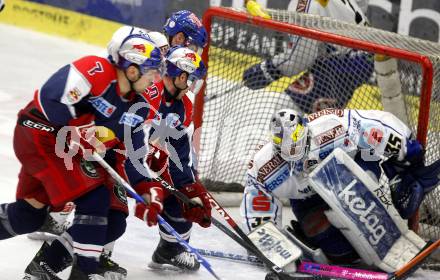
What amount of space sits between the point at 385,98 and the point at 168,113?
1242 millimetres

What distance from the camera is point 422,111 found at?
15.0 feet

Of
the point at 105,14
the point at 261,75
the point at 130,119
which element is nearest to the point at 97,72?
the point at 130,119

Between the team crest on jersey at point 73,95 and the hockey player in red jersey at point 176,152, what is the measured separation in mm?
498

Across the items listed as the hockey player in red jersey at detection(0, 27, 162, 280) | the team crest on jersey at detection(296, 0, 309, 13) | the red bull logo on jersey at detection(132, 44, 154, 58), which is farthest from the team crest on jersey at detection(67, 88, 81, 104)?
the team crest on jersey at detection(296, 0, 309, 13)

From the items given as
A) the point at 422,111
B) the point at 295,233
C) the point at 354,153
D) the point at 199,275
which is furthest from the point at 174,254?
the point at 422,111

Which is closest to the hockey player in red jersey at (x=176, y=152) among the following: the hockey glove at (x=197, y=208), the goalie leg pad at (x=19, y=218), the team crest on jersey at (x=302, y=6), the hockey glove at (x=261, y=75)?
the hockey glove at (x=197, y=208)

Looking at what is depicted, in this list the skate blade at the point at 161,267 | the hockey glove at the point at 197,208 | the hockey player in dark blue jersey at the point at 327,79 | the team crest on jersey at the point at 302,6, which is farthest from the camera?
the team crest on jersey at the point at 302,6

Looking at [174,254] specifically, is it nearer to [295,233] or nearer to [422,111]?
[295,233]

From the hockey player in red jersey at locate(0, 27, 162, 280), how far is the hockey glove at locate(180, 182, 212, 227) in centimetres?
42

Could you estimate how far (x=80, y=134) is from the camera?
148 inches

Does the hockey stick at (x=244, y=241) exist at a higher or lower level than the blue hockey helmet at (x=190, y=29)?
lower

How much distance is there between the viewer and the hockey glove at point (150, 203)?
12.2 ft

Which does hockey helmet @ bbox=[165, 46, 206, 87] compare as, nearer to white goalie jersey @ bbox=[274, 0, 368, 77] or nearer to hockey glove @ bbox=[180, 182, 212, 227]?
hockey glove @ bbox=[180, 182, 212, 227]

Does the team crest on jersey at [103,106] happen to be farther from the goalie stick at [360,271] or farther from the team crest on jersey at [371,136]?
the team crest on jersey at [371,136]
